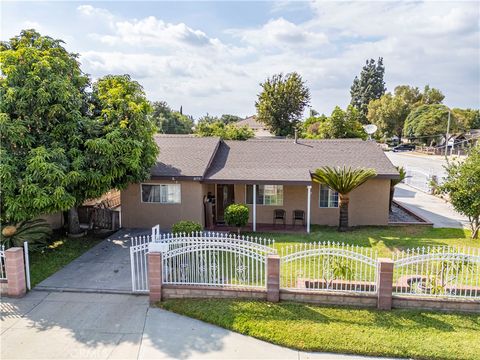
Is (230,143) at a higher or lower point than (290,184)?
higher

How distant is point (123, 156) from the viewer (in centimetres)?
1228

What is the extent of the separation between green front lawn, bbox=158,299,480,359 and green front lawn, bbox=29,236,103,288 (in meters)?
4.47

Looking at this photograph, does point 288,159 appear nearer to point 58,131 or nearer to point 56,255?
point 58,131

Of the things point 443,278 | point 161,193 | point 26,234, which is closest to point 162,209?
point 161,193

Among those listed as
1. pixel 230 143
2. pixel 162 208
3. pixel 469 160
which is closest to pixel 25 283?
pixel 162 208

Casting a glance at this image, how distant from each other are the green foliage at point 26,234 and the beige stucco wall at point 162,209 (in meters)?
3.99

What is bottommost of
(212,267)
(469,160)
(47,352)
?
(47,352)

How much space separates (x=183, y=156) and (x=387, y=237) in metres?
9.31

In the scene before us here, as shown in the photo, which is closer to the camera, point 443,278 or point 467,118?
point 443,278

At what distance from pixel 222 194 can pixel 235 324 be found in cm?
1012

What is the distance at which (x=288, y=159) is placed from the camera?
17.1m

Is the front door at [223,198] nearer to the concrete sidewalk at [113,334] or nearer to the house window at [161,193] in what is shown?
the house window at [161,193]

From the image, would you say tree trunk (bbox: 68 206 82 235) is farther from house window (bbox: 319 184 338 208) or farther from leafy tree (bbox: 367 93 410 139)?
leafy tree (bbox: 367 93 410 139)

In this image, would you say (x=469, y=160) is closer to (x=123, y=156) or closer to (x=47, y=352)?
(x=123, y=156)
